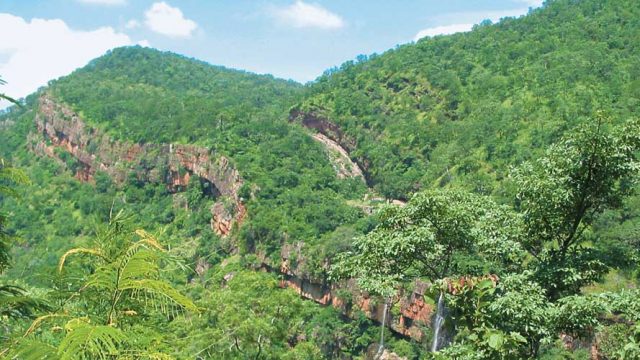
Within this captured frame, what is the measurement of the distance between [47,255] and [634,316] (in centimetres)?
5326

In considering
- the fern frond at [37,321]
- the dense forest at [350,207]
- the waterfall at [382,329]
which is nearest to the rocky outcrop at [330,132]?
the dense forest at [350,207]

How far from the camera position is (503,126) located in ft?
171

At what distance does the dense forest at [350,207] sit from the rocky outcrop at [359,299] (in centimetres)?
15

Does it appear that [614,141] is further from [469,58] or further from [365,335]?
[469,58]

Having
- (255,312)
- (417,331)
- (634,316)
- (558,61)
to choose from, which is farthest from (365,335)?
(558,61)

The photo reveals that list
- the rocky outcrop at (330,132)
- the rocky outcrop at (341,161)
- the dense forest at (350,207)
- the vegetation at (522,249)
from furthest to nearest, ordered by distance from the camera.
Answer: the rocky outcrop at (330,132)
the rocky outcrop at (341,161)
the vegetation at (522,249)
the dense forest at (350,207)

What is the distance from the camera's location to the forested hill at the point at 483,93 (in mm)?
48844

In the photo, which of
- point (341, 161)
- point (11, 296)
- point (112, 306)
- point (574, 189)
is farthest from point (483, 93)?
point (112, 306)

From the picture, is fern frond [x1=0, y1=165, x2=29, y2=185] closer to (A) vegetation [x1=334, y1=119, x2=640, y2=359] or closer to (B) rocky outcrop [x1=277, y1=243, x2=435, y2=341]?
(A) vegetation [x1=334, y1=119, x2=640, y2=359]

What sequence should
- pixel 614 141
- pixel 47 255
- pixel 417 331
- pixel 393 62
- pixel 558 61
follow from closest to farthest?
pixel 614 141, pixel 417 331, pixel 47 255, pixel 558 61, pixel 393 62

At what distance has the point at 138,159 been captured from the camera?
6925cm

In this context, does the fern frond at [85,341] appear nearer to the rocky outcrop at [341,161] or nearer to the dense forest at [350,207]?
the dense forest at [350,207]

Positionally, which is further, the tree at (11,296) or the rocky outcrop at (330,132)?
the rocky outcrop at (330,132)

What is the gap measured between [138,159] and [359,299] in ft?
131
